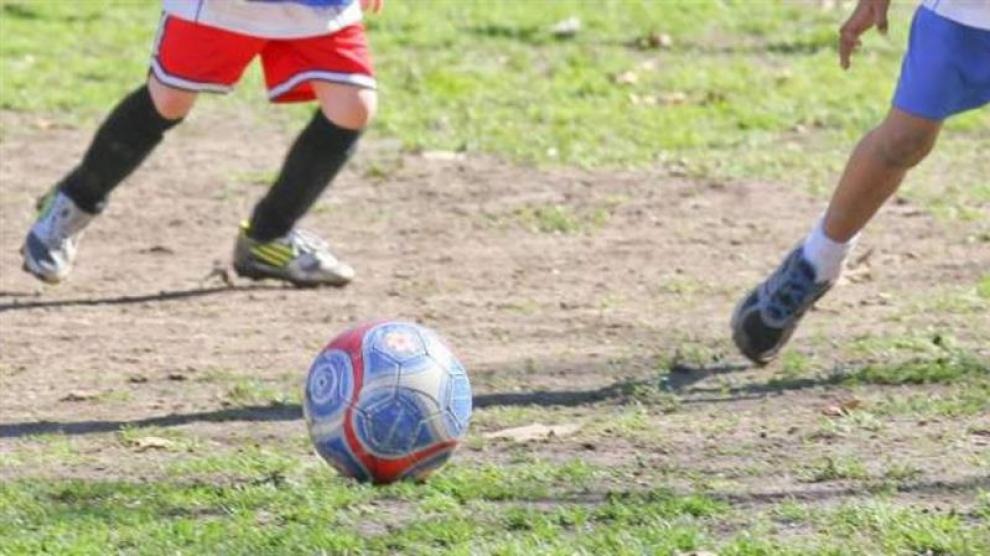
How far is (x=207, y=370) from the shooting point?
666 centimetres

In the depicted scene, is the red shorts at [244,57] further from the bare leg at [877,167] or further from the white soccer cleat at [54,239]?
the bare leg at [877,167]

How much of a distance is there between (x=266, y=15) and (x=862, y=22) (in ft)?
6.25

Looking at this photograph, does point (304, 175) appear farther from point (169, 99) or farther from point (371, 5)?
point (371, 5)

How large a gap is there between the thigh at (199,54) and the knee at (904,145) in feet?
6.71

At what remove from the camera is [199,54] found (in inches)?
286

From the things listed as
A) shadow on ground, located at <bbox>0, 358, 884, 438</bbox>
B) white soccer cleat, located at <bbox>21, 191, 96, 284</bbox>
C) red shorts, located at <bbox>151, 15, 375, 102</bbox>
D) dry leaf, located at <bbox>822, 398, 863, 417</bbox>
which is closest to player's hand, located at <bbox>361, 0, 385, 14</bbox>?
red shorts, located at <bbox>151, 15, 375, 102</bbox>

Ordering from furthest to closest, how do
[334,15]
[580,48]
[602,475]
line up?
[580,48], [334,15], [602,475]

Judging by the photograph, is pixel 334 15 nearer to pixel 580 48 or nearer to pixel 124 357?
pixel 124 357

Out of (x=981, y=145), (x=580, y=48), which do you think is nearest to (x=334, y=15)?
(x=981, y=145)

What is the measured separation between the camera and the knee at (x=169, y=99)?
292 inches

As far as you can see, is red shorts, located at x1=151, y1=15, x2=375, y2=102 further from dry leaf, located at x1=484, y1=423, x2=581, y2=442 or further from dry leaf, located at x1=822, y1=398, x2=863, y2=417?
dry leaf, located at x1=822, y1=398, x2=863, y2=417

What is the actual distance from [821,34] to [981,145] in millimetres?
2348

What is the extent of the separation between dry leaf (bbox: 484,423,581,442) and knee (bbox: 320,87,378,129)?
5.83ft

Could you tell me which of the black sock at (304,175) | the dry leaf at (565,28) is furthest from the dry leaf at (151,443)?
the dry leaf at (565,28)
